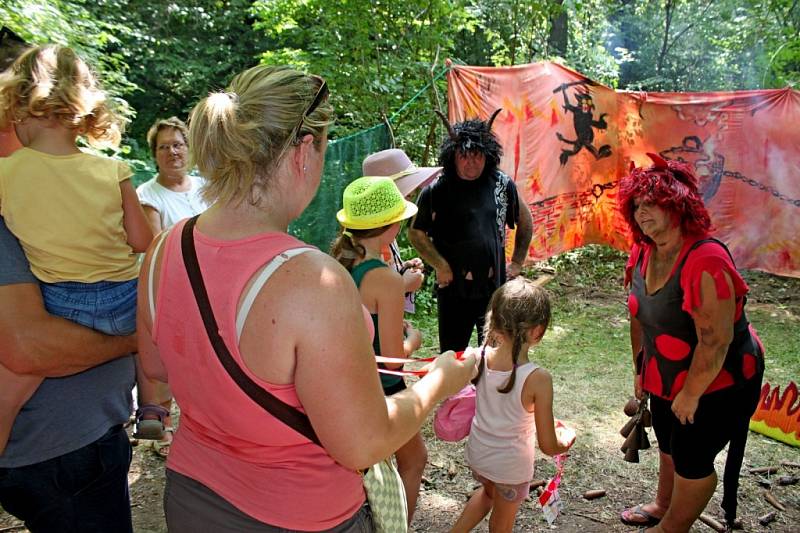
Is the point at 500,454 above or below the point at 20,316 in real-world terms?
below

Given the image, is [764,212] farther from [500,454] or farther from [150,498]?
[150,498]

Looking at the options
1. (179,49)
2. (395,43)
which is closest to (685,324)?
(395,43)

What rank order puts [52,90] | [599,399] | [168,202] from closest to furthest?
[52,90] → [168,202] → [599,399]

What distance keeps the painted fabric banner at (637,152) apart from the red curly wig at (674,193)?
3577 millimetres

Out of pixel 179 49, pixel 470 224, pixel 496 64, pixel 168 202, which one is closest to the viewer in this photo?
pixel 168 202

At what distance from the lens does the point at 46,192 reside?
1.67 m

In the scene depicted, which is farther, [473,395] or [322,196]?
[322,196]

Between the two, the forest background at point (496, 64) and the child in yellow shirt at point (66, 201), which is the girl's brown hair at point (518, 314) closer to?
the forest background at point (496, 64)

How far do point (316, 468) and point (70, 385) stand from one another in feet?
Result: 2.57

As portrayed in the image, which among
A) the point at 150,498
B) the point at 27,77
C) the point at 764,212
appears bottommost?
the point at 150,498

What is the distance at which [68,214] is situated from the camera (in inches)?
68.1

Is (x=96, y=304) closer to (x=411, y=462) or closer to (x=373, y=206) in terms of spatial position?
(x=373, y=206)

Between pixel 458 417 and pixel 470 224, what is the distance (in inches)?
65.2

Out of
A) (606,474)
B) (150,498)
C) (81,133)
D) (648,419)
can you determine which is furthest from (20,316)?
(606,474)
